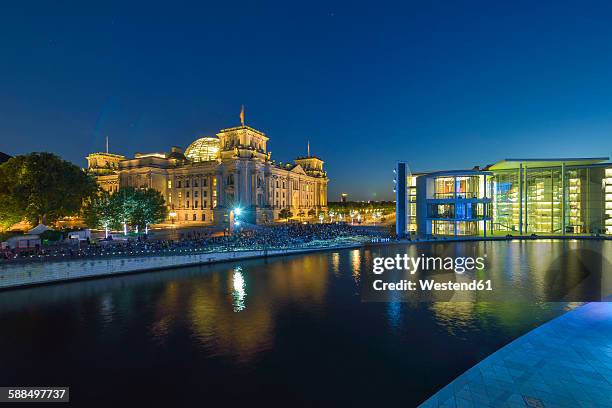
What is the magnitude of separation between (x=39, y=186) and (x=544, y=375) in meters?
61.5

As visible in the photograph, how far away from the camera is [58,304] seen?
2586 centimetres

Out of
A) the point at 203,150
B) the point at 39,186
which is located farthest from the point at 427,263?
the point at 203,150

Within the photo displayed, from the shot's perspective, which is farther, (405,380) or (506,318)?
(506,318)

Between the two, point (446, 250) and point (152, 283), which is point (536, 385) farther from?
point (446, 250)

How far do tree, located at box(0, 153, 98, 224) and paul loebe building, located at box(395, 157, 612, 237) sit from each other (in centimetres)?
6429

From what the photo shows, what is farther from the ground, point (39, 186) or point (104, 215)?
point (39, 186)

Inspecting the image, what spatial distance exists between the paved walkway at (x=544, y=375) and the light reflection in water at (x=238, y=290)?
1695cm

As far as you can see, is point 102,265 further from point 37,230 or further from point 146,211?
point 146,211

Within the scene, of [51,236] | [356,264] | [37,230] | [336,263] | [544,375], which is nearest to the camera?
[544,375]

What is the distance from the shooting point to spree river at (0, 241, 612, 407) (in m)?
13.6

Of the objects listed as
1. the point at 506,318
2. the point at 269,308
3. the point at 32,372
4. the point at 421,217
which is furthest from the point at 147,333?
the point at 421,217

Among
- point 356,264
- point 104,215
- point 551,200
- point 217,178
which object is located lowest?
point 356,264

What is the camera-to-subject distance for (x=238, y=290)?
29500 millimetres

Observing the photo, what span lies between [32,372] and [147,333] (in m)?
5.66
